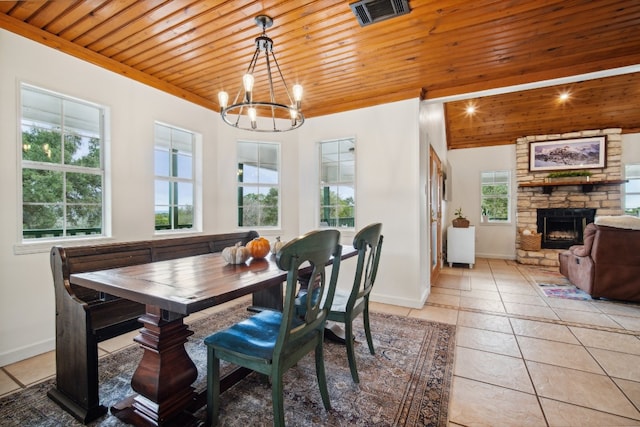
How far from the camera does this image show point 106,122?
2900mm

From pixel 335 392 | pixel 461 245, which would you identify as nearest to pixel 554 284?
pixel 461 245

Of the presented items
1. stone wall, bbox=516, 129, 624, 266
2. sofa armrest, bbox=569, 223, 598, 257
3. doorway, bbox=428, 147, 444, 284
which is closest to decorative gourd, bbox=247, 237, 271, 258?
doorway, bbox=428, 147, 444, 284

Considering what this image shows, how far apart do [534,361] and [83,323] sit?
3070mm

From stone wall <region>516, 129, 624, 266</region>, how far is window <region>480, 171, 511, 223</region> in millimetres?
280

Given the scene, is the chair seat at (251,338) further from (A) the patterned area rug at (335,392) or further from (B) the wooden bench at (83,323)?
(B) the wooden bench at (83,323)

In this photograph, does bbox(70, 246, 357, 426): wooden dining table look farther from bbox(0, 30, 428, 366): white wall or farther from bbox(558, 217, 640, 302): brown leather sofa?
bbox(558, 217, 640, 302): brown leather sofa

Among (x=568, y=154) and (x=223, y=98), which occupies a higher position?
(x=568, y=154)

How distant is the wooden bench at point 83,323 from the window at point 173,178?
1187mm

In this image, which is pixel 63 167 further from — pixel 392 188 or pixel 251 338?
pixel 392 188

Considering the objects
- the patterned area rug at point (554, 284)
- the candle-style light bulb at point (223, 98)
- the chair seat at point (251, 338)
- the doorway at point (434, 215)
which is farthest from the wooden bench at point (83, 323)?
the patterned area rug at point (554, 284)

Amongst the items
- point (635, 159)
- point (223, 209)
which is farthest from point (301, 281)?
point (635, 159)

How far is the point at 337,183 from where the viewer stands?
4168 mm

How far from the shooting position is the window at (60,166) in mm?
2439

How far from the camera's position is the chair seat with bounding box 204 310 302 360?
55.4 inches
